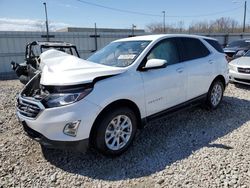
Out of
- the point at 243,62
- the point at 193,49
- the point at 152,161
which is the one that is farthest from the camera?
the point at 243,62

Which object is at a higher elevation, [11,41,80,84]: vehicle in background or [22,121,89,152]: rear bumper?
[11,41,80,84]: vehicle in background

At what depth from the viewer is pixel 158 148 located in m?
3.73

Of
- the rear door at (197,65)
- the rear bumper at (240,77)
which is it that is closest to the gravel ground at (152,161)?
the rear door at (197,65)

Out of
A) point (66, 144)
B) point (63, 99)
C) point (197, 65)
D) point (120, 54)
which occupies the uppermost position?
point (120, 54)

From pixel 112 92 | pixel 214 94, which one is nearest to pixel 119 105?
pixel 112 92

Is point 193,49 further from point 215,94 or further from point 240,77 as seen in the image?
point 240,77

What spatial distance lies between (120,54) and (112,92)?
3.51 feet

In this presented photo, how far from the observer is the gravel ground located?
2.96 metres

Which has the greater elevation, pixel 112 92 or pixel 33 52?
pixel 33 52

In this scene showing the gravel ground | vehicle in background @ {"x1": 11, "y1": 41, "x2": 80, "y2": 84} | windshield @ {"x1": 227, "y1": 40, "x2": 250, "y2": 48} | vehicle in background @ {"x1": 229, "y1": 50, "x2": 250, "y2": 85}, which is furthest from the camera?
windshield @ {"x1": 227, "y1": 40, "x2": 250, "y2": 48}

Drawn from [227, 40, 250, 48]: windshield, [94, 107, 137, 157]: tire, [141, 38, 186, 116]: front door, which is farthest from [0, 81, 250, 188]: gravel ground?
[227, 40, 250, 48]: windshield

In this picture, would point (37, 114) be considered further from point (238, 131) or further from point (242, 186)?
point (238, 131)

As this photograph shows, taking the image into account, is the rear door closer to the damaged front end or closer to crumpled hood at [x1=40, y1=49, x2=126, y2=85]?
crumpled hood at [x1=40, y1=49, x2=126, y2=85]

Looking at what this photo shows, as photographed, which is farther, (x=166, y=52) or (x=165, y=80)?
(x=166, y=52)
